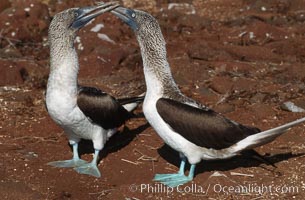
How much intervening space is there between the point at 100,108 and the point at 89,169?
0.64m

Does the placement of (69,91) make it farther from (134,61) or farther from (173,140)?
(134,61)

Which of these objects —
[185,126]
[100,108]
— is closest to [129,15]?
[100,108]

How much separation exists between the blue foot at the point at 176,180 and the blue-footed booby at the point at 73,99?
767 mm

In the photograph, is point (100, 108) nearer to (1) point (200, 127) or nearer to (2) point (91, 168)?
(2) point (91, 168)

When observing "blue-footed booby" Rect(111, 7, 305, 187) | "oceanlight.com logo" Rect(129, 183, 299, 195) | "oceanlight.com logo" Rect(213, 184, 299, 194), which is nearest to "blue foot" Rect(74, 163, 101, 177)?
"oceanlight.com logo" Rect(129, 183, 299, 195)

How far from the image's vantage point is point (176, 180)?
715 cm

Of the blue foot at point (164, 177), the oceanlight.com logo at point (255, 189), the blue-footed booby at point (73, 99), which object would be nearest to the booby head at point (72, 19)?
A: the blue-footed booby at point (73, 99)

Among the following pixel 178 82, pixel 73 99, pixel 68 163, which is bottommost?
pixel 178 82

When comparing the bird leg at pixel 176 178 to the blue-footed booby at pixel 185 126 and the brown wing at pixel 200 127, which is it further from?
the brown wing at pixel 200 127

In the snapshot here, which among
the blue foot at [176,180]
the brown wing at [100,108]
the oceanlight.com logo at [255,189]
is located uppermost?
the brown wing at [100,108]

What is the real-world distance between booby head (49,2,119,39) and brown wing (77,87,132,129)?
62cm

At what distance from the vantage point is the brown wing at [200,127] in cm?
690

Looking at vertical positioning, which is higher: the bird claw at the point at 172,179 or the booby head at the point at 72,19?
the booby head at the point at 72,19

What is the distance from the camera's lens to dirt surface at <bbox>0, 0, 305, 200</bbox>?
7.16 metres
